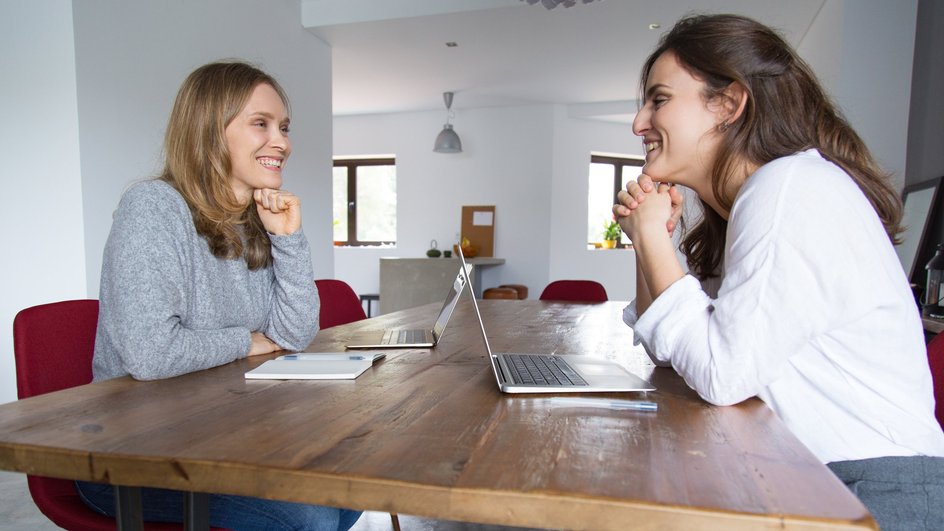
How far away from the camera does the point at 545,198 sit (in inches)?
269

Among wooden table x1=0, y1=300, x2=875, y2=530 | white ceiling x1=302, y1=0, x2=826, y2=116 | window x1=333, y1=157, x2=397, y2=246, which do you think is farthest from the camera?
window x1=333, y1=157, x2=397, y2=246

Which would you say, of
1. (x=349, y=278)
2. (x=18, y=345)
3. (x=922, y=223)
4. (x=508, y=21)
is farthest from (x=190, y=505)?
(x=349, y=278)

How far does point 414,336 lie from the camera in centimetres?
163

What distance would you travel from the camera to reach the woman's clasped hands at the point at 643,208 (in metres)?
1.01

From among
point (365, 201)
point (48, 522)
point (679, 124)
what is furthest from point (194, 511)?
point (365, 201)

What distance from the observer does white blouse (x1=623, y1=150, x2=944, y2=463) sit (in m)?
0.81

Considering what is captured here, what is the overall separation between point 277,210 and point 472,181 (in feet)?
18.7

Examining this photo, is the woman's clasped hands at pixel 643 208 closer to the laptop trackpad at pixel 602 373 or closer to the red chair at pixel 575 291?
the laptop trackpad at pixel 602 373

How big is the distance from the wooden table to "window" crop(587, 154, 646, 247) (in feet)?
21.4

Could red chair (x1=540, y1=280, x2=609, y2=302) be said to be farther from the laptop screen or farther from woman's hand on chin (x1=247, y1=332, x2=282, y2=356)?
woman's hand on chin (x1=247, y1=332, x2=282, y2=356)

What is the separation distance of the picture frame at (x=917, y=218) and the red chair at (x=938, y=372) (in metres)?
2.01

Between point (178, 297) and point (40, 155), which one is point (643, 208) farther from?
point (40, 155)

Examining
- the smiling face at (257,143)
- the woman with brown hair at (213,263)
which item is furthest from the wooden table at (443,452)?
the smiling face at (257,143)

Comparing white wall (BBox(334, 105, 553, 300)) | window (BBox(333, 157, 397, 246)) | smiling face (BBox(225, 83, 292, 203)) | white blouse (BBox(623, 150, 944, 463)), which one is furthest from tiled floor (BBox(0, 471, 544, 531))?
window (BBox(333, 157, 397, 246))
